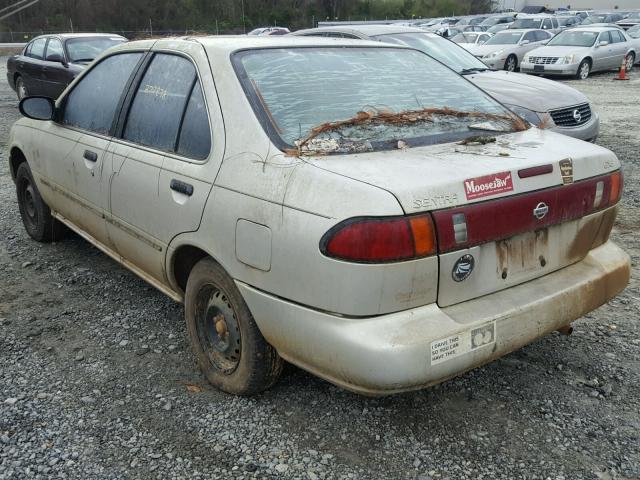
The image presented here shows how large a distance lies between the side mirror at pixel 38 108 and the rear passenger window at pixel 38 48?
363 inches

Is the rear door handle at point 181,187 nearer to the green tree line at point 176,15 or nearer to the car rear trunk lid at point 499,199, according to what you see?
the car rear trunk lid at point 499,199

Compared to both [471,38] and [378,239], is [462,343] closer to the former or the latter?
[378,239]

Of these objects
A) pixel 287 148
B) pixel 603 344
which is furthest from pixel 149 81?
pixel 603 344

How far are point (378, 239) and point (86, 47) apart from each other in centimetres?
1127

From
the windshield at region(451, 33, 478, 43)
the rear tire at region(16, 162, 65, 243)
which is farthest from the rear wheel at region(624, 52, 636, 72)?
the rear tire at region(16, 162, 65, 243)

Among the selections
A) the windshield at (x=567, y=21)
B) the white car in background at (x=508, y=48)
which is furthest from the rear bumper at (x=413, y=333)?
the windshield at (x=567, y=21)

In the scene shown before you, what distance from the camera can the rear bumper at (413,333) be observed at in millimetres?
2258

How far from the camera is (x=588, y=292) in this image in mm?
2820

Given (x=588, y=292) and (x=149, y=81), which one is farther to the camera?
(x=149, y=81)

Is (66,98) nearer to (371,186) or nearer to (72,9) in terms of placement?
(371,186)

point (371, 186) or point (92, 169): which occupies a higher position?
point (371, 186)

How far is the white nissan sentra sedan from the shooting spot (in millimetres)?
2279

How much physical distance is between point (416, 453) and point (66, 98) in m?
3.36

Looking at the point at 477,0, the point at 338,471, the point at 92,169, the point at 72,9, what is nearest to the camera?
the point at 338,471
